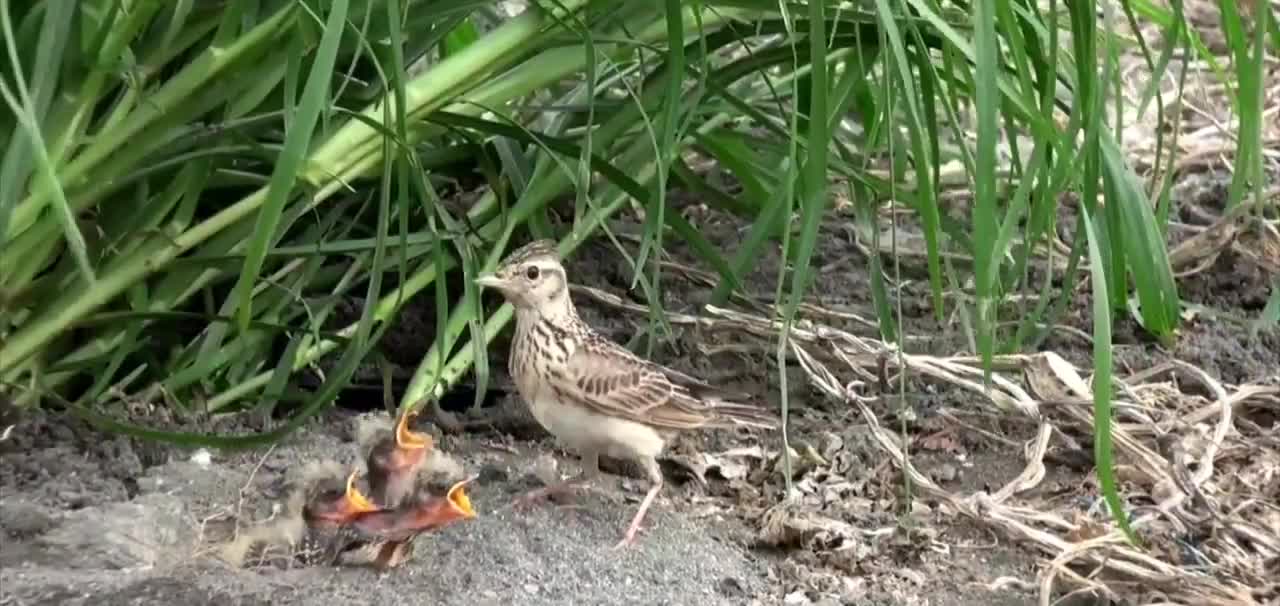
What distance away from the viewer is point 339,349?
7.52 feet

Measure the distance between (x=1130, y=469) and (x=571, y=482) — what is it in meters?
0.75

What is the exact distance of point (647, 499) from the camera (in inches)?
76.7

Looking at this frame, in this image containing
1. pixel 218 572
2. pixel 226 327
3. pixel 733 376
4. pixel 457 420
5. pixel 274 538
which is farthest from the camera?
pixel 733 376

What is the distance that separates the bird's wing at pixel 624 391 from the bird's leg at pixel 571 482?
0.09m

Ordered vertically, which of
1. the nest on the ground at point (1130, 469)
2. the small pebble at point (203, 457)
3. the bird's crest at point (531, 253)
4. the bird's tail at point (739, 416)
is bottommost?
the nest on the ground at point (1130, 469)

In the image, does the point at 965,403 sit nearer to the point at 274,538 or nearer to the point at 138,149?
the point at 274,538

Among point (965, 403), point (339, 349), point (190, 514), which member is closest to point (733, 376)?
point (965, 403)

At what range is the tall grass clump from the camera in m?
1.50

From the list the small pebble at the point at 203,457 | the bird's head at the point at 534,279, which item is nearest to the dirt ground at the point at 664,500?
the small pebble at the point at 203,457

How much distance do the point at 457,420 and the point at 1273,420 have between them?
1229 millimetres

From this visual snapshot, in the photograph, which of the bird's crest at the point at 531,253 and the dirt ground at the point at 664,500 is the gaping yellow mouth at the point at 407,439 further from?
the bird's crest at the point at 531,253

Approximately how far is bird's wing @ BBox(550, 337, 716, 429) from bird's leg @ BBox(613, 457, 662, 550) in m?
0.06

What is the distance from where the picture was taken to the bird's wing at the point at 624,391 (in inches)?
80.0

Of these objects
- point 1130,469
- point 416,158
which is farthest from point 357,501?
point 1130,469
